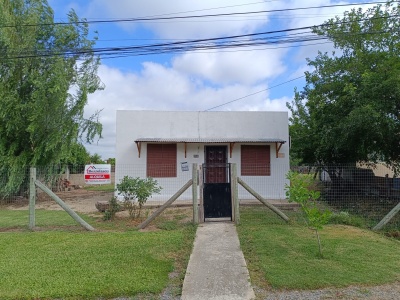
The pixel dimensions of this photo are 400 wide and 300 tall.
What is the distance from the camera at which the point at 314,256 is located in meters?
5.39

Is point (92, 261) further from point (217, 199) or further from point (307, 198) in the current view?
point (307, 198)

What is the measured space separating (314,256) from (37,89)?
41.6 feet

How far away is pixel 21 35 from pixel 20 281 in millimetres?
12308

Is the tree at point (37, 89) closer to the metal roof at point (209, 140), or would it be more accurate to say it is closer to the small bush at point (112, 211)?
the metal roof at point (209, 140)

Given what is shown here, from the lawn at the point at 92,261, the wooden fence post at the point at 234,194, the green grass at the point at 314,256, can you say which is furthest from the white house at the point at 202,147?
the green grass at the point at 314,256

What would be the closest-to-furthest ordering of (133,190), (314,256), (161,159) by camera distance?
1. (314,256)
2. (133,190)
3. (161,159)

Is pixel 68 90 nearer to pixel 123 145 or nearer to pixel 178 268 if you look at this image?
pixel 123 145

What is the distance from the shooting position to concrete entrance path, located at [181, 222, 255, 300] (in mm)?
4044

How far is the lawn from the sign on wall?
5484 mm

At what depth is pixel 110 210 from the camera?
8797 mm

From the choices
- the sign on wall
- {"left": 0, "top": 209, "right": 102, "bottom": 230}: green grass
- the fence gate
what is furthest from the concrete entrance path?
the sign on wall

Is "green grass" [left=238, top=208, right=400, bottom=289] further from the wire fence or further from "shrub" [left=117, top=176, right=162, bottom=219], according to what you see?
"shrub" [left=117, top=176, right=162, bottom=219]

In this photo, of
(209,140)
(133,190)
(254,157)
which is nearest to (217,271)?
(133,190)

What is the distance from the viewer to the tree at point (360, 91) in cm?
963
